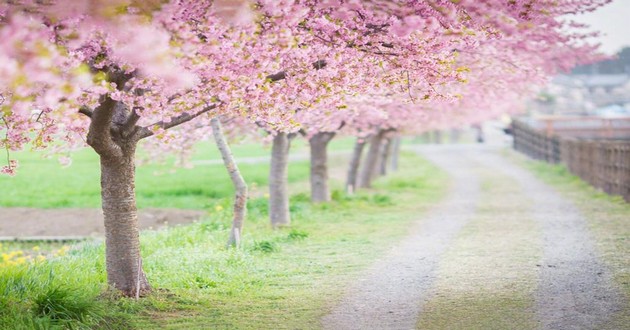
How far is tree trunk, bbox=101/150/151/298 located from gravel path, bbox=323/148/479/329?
2.88 meters

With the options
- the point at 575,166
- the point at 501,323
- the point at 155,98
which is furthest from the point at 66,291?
the point at 575,166

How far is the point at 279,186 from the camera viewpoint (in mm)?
20359

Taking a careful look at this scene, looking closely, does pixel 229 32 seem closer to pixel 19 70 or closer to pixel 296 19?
pixel 296 19

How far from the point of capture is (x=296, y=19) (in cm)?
911

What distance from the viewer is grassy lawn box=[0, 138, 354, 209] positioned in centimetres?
2706

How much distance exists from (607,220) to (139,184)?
19.7 meters

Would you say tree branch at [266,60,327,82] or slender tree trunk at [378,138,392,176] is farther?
slender tree trunk at [378,138,392,176]

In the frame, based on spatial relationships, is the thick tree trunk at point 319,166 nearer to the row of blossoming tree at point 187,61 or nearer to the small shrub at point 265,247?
the small shrub at point 265,247

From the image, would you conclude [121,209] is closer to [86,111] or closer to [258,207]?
[86,111]

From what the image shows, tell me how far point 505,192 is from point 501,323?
19.8m

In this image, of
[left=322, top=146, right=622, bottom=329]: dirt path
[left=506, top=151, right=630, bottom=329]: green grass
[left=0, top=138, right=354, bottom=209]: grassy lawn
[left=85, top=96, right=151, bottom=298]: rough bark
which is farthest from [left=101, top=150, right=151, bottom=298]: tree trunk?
[left=0, top=138, right=354, bottom=209]: grassy lawn

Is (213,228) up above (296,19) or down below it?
below

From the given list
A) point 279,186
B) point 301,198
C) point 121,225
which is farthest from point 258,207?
point 121,225

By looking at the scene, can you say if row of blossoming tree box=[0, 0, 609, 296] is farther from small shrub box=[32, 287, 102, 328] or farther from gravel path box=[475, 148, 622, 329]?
gravel path box=[475, 148, 622, 329]
